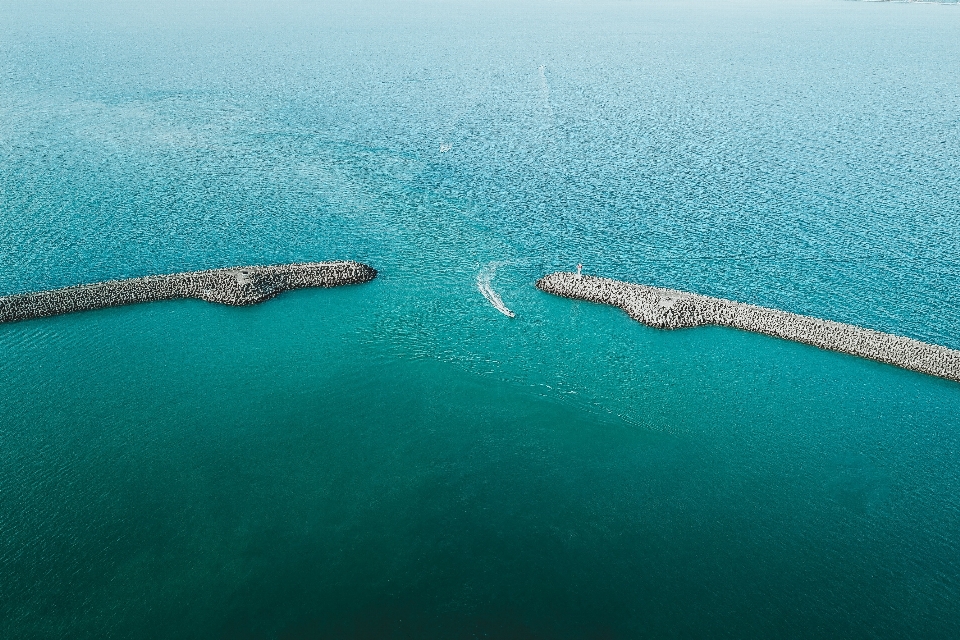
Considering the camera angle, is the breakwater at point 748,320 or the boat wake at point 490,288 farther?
the boat wake at point 490,288

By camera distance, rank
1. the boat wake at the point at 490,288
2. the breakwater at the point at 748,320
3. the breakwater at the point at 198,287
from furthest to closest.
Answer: the boat wake at the point at 490,288, the breakwater at the point at 198,287, the breakwater at the point at 748,320

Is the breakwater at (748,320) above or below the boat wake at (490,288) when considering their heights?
above

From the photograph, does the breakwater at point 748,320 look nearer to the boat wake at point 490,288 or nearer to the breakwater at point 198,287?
the boat wake at point 490,288

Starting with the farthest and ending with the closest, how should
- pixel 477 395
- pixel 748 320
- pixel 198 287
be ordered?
pixel 198 287
pixel 748 320
pixel 477 395

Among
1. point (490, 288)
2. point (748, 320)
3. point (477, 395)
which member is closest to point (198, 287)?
point (490, 288)

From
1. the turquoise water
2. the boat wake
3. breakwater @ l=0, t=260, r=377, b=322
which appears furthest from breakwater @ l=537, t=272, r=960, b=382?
breakwater @ l=0, t=260, r=377, b=322

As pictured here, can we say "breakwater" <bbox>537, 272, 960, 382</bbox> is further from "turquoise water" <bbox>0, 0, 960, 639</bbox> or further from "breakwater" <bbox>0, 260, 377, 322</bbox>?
"breakwater" <bbox>0, 260, 377, 322</bbox>

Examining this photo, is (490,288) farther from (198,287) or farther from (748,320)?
(198,287)

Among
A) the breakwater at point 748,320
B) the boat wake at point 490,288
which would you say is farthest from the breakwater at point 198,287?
the breakwater at point 748,320
